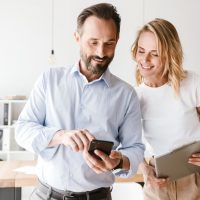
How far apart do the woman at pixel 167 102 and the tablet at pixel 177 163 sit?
2.0 inches

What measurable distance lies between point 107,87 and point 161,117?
1.23 feet

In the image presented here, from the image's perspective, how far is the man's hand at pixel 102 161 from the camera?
1.24m

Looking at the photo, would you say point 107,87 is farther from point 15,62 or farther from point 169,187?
point 15,62

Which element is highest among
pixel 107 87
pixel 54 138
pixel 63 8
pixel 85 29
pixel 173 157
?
pixel 63 8

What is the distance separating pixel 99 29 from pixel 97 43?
0.20ft

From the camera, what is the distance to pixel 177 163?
5.41ft

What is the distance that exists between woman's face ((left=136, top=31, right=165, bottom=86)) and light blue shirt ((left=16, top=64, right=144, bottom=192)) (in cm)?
24

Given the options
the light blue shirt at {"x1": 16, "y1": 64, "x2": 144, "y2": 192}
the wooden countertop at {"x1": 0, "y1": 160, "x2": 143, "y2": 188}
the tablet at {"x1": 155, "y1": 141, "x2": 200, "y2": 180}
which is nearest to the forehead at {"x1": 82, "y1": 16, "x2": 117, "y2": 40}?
the light blue shirt at {"x1": 16, "y1": 64, "x2": 144, "y2": 192}

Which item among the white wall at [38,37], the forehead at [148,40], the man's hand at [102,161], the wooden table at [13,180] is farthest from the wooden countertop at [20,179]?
the white wall at [38,37]

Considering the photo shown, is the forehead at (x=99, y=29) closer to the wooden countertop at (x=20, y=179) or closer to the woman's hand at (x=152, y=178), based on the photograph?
the woman's hand at (x=152, y=178)

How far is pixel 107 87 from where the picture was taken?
155cm

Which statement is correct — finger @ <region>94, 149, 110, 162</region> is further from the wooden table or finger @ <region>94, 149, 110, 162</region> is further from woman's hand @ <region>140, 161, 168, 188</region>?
the wooden table

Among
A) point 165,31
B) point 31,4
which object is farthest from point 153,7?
point 165,31

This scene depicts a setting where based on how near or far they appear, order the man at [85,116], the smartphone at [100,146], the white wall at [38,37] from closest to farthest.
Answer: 1. the smartphone at [100,146]
2. the man at [85,116]
3. the white wall at [38,37]
